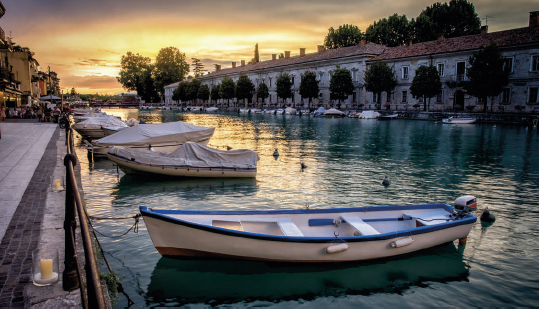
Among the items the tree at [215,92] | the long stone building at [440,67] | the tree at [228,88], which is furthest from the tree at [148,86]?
the long stone building at [440,67]

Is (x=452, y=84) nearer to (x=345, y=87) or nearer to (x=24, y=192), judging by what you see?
(x=345, y=87)

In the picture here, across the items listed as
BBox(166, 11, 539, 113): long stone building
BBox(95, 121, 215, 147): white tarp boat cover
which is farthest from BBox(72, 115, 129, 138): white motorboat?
BBox(166, 11, 539, 113): long stone building

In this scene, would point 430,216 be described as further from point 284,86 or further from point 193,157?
point 284,86

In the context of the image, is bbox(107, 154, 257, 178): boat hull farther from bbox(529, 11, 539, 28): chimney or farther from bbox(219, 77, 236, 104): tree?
bbox(219, 77, 236, 104): tree

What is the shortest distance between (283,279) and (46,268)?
182 inches

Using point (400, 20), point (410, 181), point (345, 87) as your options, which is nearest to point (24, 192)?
point (410, 181)

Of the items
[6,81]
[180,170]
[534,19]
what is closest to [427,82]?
[534,19]

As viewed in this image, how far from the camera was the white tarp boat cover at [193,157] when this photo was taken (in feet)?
57.0

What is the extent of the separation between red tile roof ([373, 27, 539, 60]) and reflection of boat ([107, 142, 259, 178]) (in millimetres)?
50039

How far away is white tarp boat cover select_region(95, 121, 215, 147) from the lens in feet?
69.3

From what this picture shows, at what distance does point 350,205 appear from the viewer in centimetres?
1385

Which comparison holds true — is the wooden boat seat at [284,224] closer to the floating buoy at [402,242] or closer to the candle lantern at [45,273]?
the floating buoy at [402,242]

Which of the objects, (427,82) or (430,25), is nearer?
(427,82)

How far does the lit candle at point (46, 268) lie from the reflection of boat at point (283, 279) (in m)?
2.28
